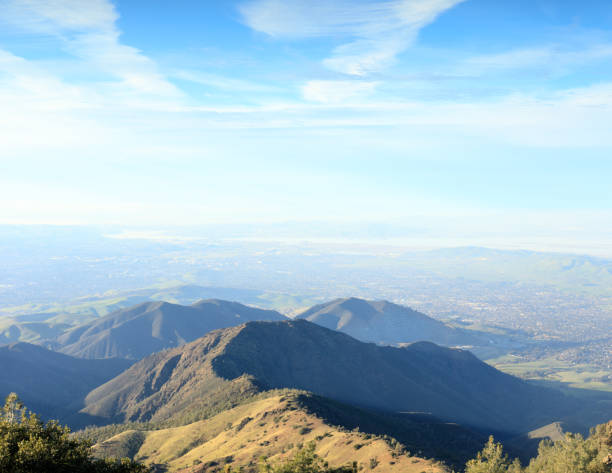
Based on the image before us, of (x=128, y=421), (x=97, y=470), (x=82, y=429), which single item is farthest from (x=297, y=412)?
(x=82, y=429)

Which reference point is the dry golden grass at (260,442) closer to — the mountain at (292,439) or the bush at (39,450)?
the mountain at (292,439)

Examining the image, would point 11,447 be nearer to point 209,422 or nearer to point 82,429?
point 209,422

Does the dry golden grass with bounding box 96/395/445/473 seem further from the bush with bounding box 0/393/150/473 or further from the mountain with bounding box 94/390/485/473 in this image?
the bush with bounding box 0/393/150/473

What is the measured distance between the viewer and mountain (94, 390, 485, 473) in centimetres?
9312

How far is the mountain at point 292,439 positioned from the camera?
93125mm

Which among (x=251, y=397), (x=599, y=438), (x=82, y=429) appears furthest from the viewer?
(x=82, y=429)

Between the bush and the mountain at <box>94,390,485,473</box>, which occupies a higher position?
the bush

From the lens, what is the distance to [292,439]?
10931 cm

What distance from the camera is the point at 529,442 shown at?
17950 cm

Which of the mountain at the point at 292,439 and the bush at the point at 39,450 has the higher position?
the bush at the point at 39,450

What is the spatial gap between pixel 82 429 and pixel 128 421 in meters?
18.4

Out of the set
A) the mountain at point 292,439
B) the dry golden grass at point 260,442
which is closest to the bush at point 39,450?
the dry golden grass at point 260,442

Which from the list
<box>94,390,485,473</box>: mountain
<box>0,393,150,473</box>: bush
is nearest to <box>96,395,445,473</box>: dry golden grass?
<box>94,390,485,473</box>: mountain

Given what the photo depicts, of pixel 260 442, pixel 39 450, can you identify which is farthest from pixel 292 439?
pixel 39 450
